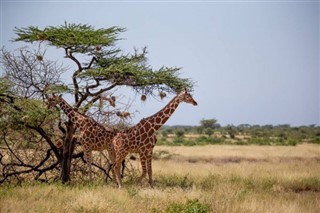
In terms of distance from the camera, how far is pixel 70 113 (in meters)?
11.1

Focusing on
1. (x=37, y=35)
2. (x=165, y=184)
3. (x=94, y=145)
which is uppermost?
(x=37, y=35)

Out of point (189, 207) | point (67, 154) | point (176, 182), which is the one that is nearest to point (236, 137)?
point (176, 182)

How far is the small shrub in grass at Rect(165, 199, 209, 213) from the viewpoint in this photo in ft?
24.9

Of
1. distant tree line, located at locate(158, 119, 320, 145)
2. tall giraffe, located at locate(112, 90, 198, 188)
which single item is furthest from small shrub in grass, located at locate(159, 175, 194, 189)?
distant tree line, located at locate(158, 119, 320, 145)

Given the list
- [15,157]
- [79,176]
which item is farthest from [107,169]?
[15,157]

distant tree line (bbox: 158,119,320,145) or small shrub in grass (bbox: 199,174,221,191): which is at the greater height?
distant tree line (bbox: 158,119,320,145)

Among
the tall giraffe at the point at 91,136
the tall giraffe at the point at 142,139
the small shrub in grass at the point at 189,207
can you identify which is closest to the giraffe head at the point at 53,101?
the tall giraffe at the point at 91,136

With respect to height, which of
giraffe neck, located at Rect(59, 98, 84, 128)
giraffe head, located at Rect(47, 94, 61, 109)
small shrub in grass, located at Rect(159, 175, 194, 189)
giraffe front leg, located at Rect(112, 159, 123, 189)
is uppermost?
giraffe head, located at Rect(47, 94, 61, 109)

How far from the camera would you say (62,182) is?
1125cm

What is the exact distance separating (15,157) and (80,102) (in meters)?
2.43

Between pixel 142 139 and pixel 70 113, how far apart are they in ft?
6.82

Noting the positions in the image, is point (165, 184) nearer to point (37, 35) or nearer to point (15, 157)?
point (15, 157)

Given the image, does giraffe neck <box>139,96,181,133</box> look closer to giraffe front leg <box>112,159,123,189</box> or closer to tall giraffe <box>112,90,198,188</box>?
tall giraffe <box>112,90,198,188</box>

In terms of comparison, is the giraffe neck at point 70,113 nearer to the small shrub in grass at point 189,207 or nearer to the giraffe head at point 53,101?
the giraffe head at point 53,101
